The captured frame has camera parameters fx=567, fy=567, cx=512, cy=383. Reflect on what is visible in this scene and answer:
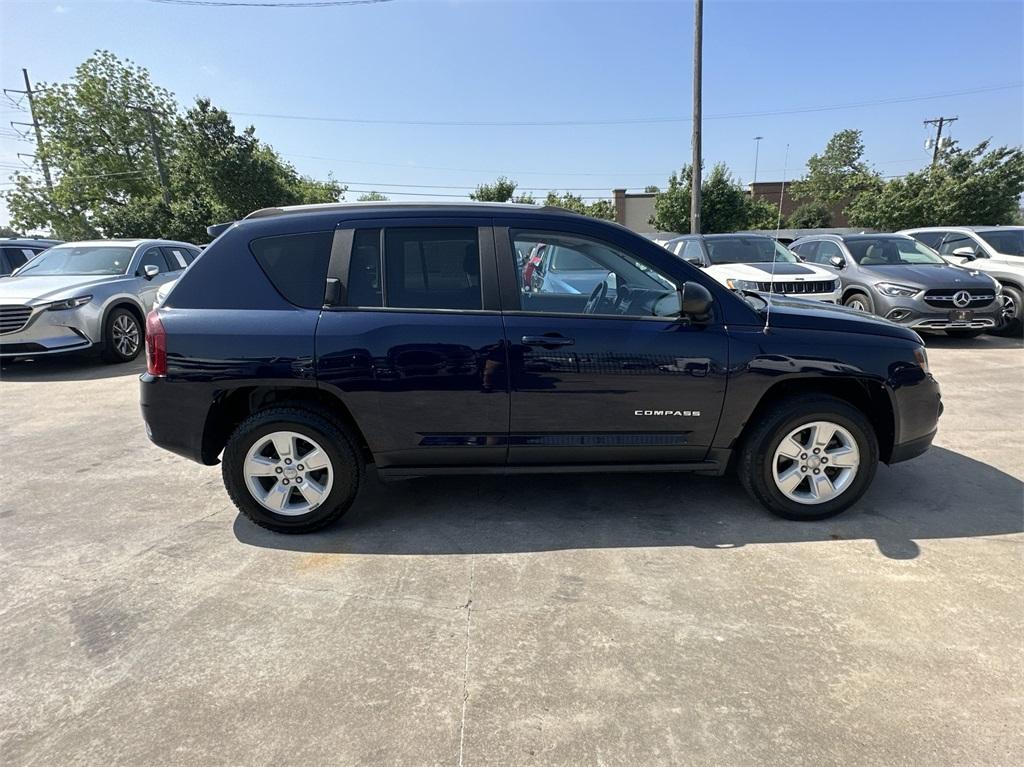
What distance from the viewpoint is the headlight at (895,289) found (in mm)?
8188

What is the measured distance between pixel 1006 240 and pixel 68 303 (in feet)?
48.1

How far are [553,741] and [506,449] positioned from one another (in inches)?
61.1

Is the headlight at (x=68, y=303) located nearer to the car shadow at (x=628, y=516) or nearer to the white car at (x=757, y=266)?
the car shadow at (x=628, y=516)

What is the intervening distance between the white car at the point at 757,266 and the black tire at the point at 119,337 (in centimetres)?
834

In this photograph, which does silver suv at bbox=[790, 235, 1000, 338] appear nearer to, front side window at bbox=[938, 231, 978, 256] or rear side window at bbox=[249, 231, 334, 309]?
front side window at bbox=[938, 231, 978, 256]

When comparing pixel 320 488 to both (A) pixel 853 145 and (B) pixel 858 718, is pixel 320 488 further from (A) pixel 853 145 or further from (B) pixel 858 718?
(A) pixel 853 145

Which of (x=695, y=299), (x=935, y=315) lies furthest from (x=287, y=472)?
(x=935, y=315)

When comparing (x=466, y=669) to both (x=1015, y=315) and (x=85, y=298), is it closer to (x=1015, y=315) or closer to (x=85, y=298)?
(x=85, y=298)

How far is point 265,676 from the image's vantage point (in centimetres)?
219

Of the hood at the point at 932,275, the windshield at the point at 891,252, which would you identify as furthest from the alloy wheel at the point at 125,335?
the windshield at the point at 891,252

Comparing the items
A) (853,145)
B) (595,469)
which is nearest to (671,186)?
(595,469)

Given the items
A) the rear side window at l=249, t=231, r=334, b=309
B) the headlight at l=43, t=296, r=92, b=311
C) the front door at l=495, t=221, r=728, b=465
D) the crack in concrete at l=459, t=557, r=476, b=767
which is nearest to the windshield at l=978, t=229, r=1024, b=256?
the front door at l=495, t=221, r=728, b=465

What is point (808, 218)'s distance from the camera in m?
44.6

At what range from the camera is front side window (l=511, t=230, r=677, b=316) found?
10.4 feet
